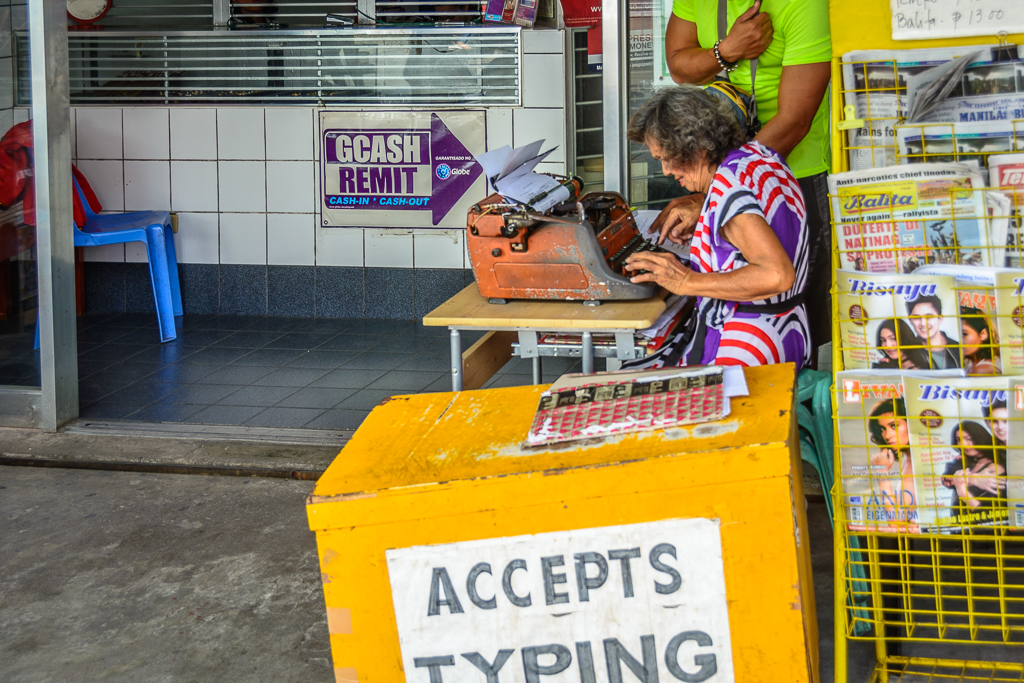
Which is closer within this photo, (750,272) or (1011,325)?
(1011,325)

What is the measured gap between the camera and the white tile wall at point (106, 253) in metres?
5.95

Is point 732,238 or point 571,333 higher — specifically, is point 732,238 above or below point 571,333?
above

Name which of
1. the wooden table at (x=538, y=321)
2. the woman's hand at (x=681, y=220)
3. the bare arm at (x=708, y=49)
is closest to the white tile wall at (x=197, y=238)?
the bare arm at (x=708, y=49)

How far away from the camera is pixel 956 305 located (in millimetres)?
1763

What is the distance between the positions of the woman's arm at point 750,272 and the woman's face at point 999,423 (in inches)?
26.2

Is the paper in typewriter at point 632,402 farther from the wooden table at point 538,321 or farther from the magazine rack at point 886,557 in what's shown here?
the wooden table at point 538,321

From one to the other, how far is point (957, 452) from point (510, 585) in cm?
83

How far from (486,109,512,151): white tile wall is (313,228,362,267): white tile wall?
909 mm

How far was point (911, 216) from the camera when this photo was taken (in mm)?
1842

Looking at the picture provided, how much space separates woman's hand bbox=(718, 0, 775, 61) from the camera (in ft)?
10.4

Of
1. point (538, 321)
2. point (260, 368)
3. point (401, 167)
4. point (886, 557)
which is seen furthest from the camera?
point (401, 167)

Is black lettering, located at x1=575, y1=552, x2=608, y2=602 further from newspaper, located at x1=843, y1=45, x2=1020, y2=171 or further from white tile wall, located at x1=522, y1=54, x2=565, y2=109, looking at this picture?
white tile wall, located at x1=522, y1=54, x2=565, y2=109

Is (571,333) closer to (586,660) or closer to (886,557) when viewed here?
(886,557)

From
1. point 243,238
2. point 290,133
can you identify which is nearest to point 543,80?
point 290,133
